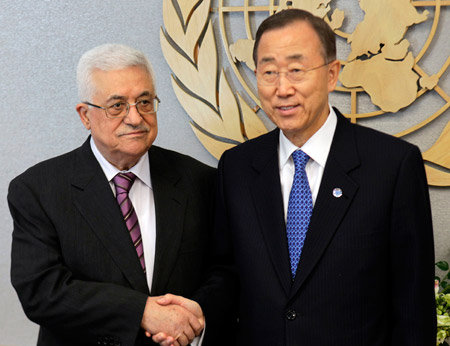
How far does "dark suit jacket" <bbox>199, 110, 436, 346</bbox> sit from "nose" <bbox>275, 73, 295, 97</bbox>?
0.22 m

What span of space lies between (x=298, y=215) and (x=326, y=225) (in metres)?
0.10

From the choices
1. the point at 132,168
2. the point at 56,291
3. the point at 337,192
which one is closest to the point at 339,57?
the point at 337,192

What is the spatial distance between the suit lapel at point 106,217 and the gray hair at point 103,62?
249 millimetres

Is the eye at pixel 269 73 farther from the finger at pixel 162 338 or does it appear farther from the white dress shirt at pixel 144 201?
the finger at pixel 162 338

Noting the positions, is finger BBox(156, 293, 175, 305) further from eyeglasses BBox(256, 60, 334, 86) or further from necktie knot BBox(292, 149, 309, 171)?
eyeglasses BBox(256, 60, 334, 86)

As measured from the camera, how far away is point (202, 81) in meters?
2.56

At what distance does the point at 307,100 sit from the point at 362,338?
26.8 inches

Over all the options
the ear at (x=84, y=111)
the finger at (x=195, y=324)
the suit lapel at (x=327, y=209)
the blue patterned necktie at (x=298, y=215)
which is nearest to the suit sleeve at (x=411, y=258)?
the suit lapel at (x=327, y=209)

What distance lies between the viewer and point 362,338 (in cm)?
170

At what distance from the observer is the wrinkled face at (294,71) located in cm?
173

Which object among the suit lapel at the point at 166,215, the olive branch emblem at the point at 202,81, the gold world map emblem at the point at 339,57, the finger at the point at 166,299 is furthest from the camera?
the olive branch emblem at the point at 202,81

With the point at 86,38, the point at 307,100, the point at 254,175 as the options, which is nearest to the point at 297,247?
the point at 254,175

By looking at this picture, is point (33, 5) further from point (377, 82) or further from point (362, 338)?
point (362, 338)

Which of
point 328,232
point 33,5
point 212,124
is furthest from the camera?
point 33,5
